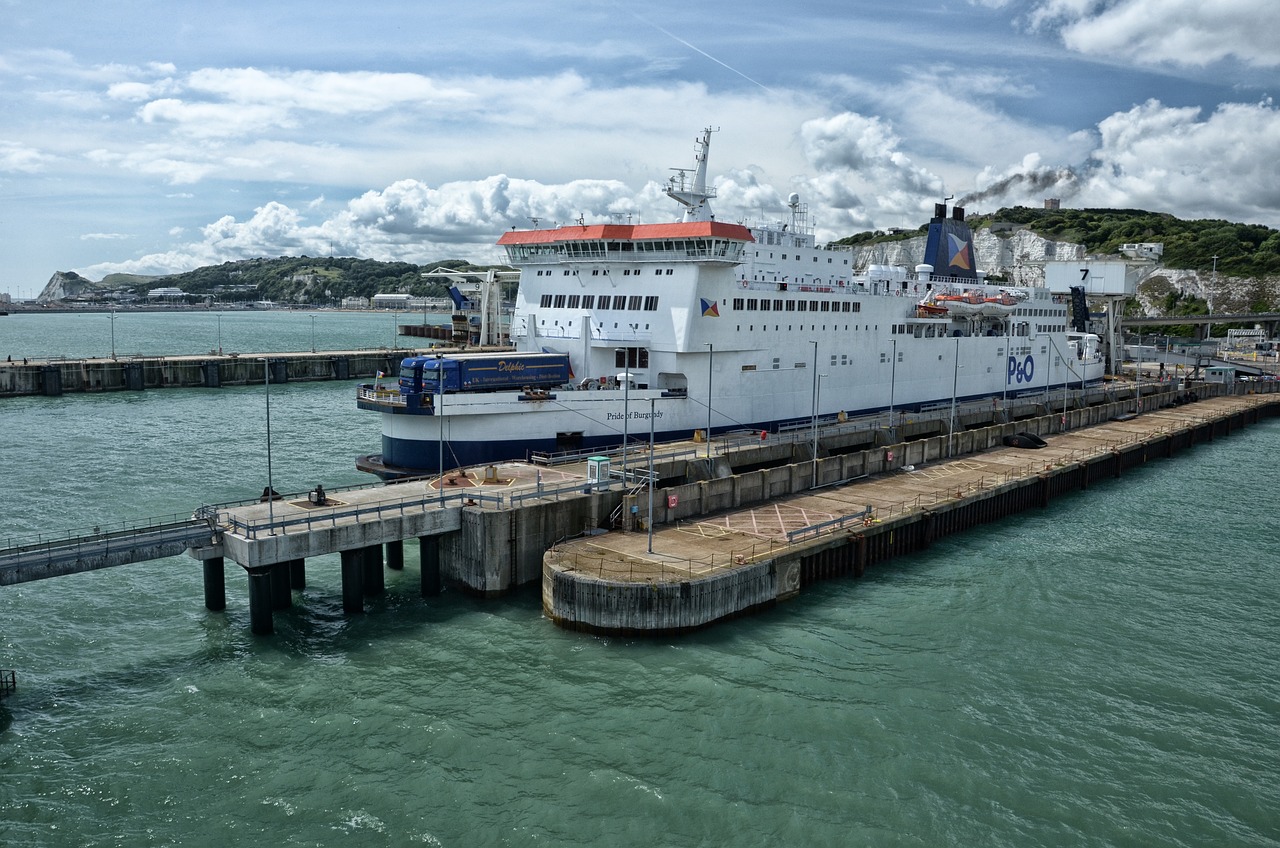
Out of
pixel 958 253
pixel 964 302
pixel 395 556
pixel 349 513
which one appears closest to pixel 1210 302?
pixel 958 253

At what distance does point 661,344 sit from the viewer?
39094 millimetres

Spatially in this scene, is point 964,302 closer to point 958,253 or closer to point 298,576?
point 958,253

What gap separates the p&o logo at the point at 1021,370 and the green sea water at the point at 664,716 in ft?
127

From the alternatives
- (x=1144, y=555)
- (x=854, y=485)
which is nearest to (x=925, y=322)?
(x=854, y=485)

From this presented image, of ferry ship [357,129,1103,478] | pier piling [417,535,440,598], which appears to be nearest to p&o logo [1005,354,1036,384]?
ferry ship [357,129,1103,478]

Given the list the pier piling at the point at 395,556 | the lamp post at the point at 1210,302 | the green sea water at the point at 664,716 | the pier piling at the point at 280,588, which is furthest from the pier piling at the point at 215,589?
the lamp post at the point at 1210,302

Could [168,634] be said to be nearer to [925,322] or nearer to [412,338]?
[925,322]

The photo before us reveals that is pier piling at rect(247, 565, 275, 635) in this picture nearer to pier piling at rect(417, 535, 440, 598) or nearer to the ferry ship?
pier piling at rect(417, 535, 440, 598)

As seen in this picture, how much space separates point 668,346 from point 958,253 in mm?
38643

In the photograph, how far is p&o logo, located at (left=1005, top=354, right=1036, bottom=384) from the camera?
67.6 metres

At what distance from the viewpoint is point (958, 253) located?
68375 millimetres

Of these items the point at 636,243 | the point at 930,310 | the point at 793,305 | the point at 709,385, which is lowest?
the point at 709,385

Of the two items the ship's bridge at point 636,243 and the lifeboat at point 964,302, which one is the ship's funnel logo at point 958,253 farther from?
the ship's bridge at point 636,243

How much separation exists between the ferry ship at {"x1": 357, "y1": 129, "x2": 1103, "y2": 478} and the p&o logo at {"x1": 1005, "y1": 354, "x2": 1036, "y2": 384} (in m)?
16.2
